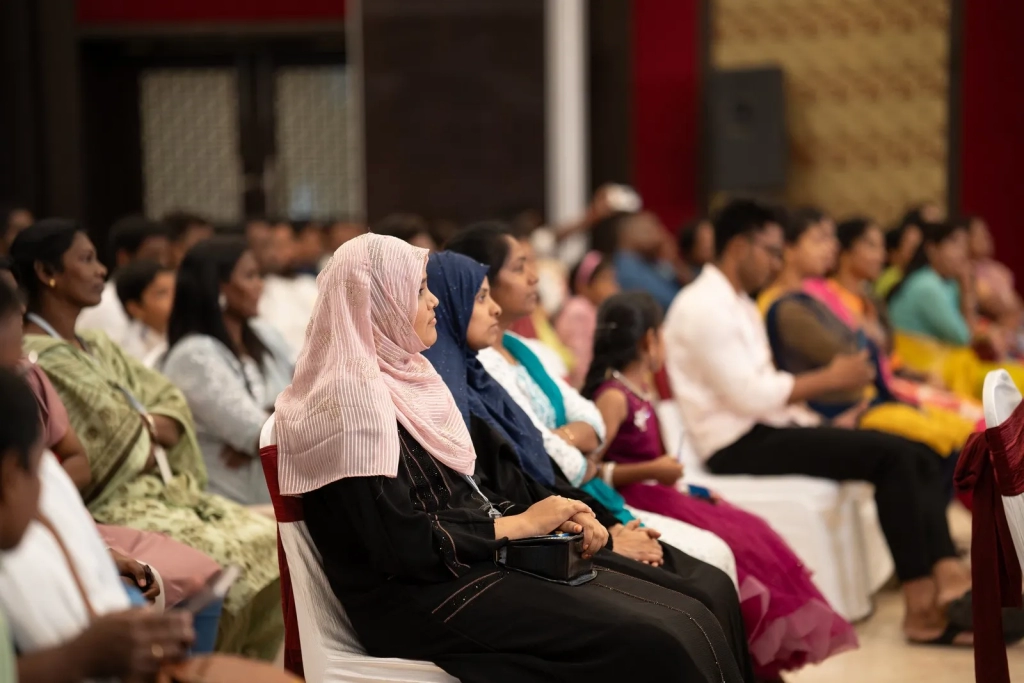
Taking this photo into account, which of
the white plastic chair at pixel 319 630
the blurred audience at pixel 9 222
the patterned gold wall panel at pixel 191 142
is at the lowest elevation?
the white plastic chair at pixel 319 630

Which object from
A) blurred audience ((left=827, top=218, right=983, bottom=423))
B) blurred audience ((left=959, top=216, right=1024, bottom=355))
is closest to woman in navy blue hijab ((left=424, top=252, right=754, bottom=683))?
blurred audience ((left=827, top=218, right=983, bottom=423))

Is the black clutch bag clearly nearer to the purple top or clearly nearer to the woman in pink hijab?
the woman in pink hijab

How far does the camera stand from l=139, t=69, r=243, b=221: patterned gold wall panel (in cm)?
1076

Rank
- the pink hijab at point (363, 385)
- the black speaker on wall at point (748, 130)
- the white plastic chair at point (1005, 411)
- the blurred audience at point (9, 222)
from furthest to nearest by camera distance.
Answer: the black speaker on wall at point (748, 130) → the blurred audience at point (9, 222) → the white plastic chair at point (1005, 411) → the pink hijab at point (363, 385)

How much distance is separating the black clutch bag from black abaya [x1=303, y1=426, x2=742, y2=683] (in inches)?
0.8

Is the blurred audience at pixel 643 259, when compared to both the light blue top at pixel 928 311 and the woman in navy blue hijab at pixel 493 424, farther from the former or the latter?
the woman in navy blue hijab at pixel 493 424

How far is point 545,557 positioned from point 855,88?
7674 mm

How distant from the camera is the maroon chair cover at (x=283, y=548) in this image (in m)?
2.25

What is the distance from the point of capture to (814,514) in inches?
150

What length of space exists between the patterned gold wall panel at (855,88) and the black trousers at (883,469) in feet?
18.6

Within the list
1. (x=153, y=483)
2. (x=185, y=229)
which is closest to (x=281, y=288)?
(x=185, y=229)

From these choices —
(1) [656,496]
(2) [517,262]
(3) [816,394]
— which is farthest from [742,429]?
(2) [517,262]

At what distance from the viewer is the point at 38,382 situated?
100.0 inches

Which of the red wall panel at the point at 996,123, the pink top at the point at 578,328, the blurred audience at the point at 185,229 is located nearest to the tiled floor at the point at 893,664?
the pink top at the point at 578,328
